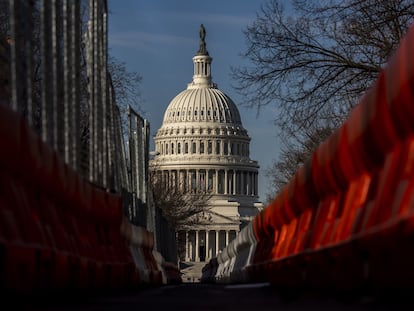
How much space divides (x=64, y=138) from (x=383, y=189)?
25.6 feet

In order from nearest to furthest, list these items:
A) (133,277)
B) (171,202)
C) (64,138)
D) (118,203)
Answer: (64,138), (118,203), (133,277), (171,202)

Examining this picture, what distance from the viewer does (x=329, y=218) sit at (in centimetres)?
1525

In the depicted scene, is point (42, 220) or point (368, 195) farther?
point (42, 220)

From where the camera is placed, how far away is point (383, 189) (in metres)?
11.0

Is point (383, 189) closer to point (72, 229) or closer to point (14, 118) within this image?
point (14, 118)

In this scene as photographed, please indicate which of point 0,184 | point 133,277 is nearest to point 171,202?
point 133,277

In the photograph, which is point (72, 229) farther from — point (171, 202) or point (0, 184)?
point (171, 202)

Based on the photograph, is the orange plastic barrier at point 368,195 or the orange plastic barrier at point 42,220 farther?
the orange plastic barrier at point 42,220

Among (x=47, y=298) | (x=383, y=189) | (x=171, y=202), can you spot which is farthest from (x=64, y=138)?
(x=171, y=202)

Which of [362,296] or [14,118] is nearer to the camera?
[362,296]

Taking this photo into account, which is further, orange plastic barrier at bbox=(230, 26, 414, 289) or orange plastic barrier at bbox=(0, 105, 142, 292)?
orange plastic barrier at bbox=(0, 105, 142, 292)

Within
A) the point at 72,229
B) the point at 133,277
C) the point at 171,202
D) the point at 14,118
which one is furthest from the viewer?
the point at 171,202

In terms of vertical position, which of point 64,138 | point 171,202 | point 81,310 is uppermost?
point 171,202

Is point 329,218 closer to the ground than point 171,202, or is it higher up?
closer to the ground
